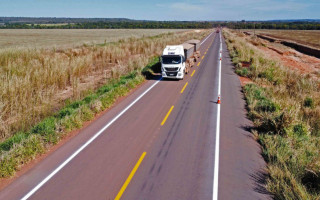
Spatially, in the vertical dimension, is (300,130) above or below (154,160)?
above

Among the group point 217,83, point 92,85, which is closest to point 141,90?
point 92,85

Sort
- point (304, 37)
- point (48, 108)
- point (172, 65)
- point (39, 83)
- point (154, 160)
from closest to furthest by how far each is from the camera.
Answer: point (154, 160), point (48, 108), point (39, 83), point (172, 65), point (304, 37)

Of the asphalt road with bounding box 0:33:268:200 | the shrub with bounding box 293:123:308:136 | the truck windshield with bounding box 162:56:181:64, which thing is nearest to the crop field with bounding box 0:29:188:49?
the truck windshield with bounding box 162:56:181:64

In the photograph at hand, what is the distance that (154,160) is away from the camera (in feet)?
29.8

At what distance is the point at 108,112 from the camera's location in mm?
14062

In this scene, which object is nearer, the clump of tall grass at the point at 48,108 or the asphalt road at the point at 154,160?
the asphalt road at the point at 154,160

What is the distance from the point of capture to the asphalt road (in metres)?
7.40

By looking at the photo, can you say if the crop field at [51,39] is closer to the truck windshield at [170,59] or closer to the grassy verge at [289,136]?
the truck windshield at [170,59]

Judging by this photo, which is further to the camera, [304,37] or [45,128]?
[304,37]

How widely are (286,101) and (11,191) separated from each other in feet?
52.3

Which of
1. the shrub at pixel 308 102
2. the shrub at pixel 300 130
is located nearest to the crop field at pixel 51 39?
the shrub at pixel 308 102

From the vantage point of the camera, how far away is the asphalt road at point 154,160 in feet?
24.3

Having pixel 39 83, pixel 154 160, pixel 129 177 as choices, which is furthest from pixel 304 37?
pixel 129 177

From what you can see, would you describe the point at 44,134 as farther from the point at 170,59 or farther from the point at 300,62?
the point at 300,62
